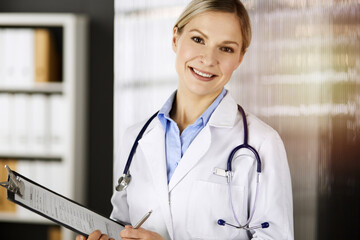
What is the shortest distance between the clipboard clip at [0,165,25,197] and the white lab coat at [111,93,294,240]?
1.20 ft

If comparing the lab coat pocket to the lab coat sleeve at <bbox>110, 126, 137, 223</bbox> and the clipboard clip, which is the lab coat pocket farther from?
the clipboard clip

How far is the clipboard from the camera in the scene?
1.03 meters

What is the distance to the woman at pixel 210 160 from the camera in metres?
1.21

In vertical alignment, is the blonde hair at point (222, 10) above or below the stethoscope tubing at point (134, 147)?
above

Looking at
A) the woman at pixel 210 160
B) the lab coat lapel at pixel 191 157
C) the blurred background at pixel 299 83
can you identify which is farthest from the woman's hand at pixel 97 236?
the blurred background at pixel 299 83

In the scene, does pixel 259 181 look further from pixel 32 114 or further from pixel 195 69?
pixel 32 114

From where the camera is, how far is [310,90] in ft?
6.03

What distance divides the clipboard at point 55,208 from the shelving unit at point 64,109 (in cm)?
131

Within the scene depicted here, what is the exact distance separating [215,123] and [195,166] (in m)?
0.14

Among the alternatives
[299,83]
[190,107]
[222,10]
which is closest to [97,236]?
[190,107]

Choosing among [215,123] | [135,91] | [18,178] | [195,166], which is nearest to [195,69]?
[215,123]

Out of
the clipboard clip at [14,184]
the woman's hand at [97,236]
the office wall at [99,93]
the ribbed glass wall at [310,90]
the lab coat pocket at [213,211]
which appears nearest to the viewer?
the clipboard clip at [14,184]

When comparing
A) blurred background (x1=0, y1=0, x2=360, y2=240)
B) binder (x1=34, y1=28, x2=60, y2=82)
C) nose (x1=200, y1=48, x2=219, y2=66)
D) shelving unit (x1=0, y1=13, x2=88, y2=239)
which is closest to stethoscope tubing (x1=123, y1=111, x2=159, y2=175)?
nose (x1=200, y1=48, x2=219, y2=66)

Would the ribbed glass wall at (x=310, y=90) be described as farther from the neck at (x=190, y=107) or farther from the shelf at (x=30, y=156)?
the shelf at (x=30, y=156)
